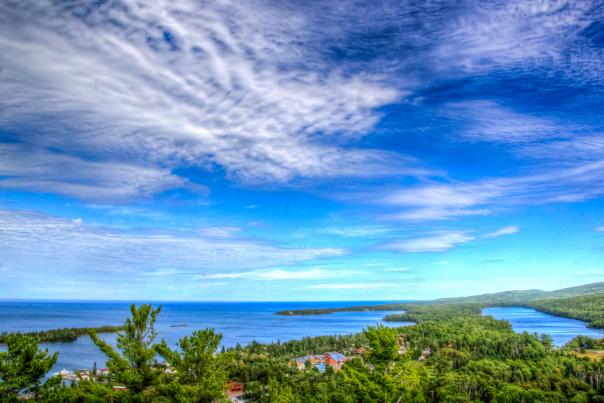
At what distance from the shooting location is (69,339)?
248ft

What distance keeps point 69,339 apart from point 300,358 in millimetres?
45374

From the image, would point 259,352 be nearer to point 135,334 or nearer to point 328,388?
point 328,388

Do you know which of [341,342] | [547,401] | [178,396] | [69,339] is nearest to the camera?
[178,396]

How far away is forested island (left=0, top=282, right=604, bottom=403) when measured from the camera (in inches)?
595

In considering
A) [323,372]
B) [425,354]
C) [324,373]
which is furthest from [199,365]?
[425,354]

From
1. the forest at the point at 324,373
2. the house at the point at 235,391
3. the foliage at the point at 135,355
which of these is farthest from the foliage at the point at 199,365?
the house at the point at 235,391

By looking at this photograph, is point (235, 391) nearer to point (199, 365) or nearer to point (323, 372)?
point (323, 372)

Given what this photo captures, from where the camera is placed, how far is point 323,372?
41625mm

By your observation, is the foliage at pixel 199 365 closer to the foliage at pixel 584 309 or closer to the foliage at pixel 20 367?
the foliage at pixel 20 367

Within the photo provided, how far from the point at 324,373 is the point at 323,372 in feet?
6.41

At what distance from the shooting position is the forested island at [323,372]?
595 inches

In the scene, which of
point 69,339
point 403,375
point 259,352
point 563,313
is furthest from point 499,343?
point 563,313

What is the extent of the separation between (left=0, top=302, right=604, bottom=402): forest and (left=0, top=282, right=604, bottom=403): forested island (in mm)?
40

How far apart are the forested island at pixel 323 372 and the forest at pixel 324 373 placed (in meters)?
0.04
